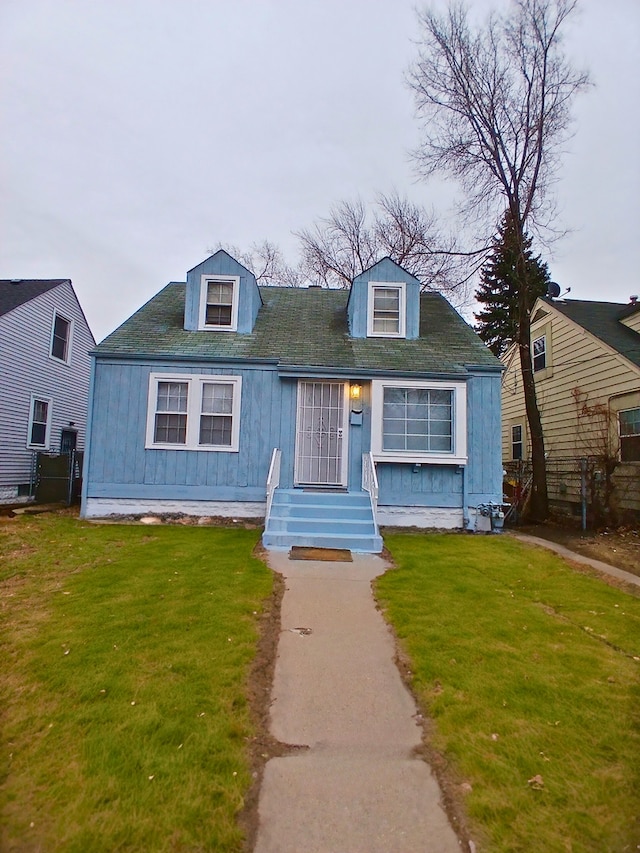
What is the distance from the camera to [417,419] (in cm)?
947

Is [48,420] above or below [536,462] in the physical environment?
above

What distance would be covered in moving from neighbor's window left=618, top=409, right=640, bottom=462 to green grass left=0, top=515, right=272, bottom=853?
10291 millimetres

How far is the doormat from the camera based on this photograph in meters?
6.64

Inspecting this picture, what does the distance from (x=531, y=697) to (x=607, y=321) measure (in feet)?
46.2

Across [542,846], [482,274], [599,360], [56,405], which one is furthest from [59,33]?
[482,274]

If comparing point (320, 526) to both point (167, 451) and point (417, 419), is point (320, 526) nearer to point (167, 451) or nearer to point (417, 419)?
point (417, 419)

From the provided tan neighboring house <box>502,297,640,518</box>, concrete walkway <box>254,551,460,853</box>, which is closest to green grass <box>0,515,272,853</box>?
concrete walkway <box>254,551,460,853</box>

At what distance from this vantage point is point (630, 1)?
7793 mm

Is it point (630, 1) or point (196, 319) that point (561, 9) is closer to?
point (630, 1)

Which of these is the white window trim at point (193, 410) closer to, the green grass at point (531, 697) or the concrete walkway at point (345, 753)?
the green grass at point (531, 697)

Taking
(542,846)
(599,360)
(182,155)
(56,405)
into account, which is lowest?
(542,846)

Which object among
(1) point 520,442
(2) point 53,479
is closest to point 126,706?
(2) point 53,479

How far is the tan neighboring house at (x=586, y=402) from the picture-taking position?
11195 mm

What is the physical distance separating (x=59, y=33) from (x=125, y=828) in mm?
12991
